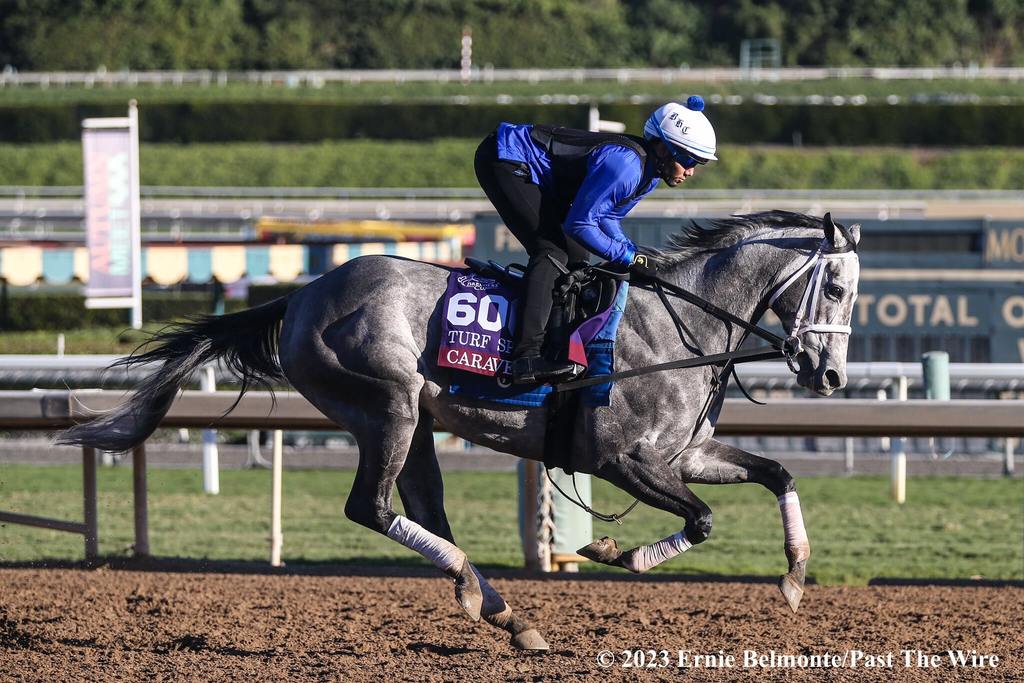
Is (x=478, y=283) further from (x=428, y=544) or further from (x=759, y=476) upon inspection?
(x=759, y=476)

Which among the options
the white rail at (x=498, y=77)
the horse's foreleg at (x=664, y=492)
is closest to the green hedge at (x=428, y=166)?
the white rail at (x=498, y=77)

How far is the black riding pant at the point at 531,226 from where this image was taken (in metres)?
5.21

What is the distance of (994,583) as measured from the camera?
23.1 feet

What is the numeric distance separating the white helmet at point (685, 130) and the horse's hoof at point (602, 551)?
4.67ft

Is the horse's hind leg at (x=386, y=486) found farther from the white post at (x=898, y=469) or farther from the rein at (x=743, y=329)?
the white post at (x=898, y=469)

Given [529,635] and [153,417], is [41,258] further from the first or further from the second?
[529,635]

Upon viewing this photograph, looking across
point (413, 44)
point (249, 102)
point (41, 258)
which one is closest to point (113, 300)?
point (41, 258)

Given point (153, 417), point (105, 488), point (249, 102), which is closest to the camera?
point (153, 417)

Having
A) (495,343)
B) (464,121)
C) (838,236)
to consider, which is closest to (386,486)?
(495,343)

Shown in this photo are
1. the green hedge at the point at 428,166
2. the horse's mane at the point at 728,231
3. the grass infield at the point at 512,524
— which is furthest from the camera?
the green hedge at the point at 428,166

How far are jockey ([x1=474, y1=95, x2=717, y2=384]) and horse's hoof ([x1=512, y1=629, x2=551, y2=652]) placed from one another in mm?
912

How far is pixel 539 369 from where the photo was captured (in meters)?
5.16

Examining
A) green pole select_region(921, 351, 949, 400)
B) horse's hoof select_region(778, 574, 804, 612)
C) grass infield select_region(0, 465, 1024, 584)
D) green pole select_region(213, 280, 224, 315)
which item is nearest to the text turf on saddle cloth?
horse's hoof select_region(778, 574, 804, 612)

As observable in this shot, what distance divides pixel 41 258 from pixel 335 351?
42.6 feet
